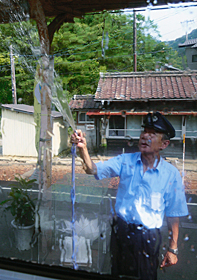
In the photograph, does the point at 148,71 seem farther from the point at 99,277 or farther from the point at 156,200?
the point at 99,277

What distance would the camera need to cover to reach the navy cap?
97cm

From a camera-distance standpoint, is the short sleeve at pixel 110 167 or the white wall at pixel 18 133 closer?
the short sleeve at pixel 110 167

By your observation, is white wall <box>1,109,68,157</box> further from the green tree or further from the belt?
the belt

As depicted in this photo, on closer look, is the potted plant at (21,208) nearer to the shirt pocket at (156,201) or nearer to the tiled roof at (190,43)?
the shirt pocket at (156,201)

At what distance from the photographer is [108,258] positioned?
115 cm

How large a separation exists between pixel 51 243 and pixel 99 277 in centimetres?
73

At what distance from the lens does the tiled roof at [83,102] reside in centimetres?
111

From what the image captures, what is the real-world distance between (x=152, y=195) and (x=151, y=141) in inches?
10.0

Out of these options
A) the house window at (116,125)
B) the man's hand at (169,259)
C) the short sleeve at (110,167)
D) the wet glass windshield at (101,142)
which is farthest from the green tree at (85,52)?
the man's hand at (169,259)

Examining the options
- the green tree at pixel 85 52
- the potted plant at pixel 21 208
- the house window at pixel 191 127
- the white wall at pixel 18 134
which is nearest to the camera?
the house window at pixel 191 127

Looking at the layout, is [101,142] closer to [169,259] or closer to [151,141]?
[151,141]

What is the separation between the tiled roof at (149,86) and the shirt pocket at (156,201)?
0.45 m

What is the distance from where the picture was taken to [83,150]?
3.56 feet

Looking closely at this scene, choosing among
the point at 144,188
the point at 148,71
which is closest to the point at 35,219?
the point at 144,188
